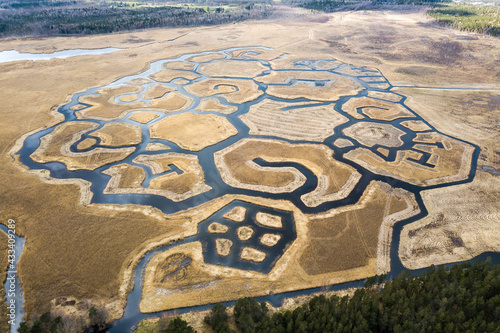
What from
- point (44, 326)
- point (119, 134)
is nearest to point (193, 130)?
point (119, 134)

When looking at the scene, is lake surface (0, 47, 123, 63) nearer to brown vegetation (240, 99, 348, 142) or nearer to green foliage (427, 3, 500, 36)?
brown vegetation (240, 99, 348, 142)

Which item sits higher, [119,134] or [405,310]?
[119,134]

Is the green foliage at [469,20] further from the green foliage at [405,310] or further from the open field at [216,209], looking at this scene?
the green foliage at [405,310]

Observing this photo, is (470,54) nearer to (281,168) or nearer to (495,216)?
(495,216)

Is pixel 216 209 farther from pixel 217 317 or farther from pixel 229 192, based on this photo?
pixel 217 317

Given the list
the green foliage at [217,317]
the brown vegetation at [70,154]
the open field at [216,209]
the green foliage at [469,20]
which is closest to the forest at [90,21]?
the open field at [216,209]

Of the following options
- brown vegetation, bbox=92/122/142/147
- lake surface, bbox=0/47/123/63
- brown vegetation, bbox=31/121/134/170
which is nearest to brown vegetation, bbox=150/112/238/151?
brown vegetation, bbox=92/122/142/147

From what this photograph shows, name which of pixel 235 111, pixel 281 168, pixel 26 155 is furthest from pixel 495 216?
pixel 26 155
